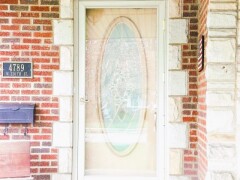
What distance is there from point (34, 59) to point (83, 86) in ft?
2.13

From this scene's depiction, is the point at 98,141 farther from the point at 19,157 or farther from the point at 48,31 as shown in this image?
the point at 48,31

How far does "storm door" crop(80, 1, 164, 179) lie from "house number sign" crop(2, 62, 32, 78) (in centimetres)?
69

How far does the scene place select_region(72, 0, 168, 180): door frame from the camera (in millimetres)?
4434

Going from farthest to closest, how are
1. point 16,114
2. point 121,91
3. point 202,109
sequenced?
1. point 121,91
2. point 16,114
3. point 202,109

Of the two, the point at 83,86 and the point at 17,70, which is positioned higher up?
the point at 17,70

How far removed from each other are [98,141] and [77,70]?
2.90ft

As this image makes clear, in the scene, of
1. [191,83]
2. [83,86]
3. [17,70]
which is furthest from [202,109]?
[17,70]

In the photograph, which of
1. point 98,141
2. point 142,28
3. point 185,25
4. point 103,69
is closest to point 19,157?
point 98,141

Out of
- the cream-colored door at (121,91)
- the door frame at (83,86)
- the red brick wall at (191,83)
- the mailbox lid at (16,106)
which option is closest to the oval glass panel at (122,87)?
the cream-colored door at (121,91)

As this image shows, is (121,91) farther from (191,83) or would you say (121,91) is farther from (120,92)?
(191,83)

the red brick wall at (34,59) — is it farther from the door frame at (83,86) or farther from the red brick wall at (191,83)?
the red brick wall at (191,83)

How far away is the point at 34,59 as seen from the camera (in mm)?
4410

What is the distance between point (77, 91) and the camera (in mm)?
4473

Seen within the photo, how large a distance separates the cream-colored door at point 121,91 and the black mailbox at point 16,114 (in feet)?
2.20
